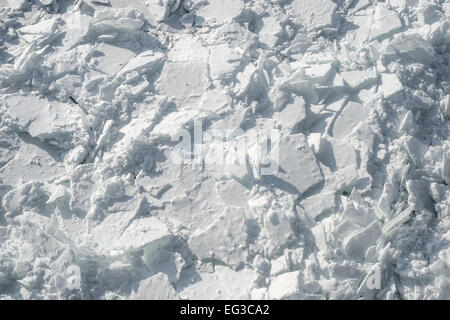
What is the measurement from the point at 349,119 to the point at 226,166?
2.13 feet

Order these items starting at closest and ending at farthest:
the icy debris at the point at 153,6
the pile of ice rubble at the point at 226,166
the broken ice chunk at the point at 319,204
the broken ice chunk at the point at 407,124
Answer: the pile of ice rubble at the point at 226,166
the broken ice chunk at the point at 319,204
the broken ice chunk at the point at 407,124
the icy debris at the point at 153,6

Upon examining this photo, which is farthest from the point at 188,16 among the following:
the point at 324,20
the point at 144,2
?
the point at 324,20

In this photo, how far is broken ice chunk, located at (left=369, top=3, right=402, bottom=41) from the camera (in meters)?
2.62

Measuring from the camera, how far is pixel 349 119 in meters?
2.35

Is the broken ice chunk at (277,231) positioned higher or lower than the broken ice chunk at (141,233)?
higher

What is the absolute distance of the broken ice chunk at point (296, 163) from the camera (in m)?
2.17

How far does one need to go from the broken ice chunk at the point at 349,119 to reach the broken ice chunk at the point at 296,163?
0.65 feet

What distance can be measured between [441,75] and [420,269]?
110cm

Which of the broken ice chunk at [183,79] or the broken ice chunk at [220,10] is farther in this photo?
the broken ice chunk at [220,10]

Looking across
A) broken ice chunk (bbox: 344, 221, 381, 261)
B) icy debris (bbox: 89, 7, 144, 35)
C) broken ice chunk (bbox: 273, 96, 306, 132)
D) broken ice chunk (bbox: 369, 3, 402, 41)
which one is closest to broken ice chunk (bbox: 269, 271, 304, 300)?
broken ice chunk (bbox: 344, 221, 381, 261)

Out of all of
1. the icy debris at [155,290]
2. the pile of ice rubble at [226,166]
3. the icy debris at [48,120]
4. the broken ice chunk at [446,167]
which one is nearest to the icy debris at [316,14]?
the pile of ice rubble at [226,166]

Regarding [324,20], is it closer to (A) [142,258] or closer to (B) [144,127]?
(B) [144,127]

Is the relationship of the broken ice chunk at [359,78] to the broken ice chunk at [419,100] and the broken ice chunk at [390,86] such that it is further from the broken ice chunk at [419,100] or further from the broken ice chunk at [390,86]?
the broken ice chunk at [419,100]

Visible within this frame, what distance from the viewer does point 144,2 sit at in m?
2.84
